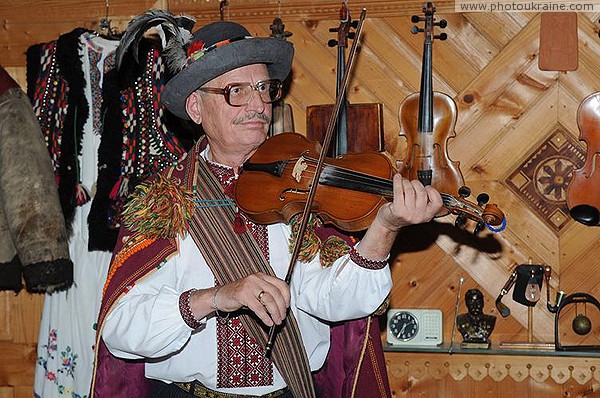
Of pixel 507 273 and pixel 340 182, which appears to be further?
pixel 507 273

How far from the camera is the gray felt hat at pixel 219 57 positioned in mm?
2484

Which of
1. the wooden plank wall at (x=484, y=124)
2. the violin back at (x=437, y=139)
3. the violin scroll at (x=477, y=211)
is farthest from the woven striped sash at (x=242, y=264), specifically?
the wooden plank wall at (x=484, y=124)

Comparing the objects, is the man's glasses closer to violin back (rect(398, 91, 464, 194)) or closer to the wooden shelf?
violin back (rect(398, 91, 464, 194))

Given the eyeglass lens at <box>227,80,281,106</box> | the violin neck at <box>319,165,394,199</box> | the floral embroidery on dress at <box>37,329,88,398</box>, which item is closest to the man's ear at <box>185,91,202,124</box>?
the eyeglass lens at <box>227,80,281,106</box>

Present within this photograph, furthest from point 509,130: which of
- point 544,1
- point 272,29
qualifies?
point 272,29

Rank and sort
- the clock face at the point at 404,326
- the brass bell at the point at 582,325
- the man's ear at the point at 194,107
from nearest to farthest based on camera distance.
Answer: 1. the man's ear at the point at 194,107
2. the brass bell at the point at 582,325
3. the clock face at the point at 404,326

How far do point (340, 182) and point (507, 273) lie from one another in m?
1.36

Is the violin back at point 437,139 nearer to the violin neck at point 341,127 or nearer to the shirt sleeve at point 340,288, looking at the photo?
the violin neck at point 341,127

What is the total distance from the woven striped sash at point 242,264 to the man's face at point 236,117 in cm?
14

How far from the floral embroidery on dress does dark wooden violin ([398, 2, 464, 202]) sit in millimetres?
1461

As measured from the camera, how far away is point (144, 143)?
11.3 ft

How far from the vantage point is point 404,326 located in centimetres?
351

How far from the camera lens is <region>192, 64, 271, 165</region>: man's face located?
8.13 ft

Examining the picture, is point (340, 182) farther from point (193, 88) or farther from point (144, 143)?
point (144, 143)
